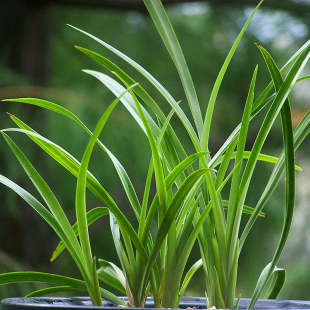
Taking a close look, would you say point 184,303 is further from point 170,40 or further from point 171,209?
point 170,40

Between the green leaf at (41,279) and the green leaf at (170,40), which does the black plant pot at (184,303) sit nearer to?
the green leaf at (41,279)

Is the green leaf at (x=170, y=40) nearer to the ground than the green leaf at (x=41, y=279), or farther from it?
farther from it

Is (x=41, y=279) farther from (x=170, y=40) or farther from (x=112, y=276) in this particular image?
(x=170, y=40)

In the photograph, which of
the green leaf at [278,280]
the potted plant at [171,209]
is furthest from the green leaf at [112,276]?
the green leaf at [278,280]

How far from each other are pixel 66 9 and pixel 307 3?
0.73 meters

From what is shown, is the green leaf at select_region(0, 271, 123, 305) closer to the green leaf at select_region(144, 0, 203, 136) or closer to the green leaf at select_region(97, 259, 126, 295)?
the green leaf at select_region(97, 259, 126, 295)

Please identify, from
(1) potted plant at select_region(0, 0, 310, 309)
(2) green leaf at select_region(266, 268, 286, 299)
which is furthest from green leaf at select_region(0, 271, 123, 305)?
(2) green leaf at select_region(266, 268, 286, 299)

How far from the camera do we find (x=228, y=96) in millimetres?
1064

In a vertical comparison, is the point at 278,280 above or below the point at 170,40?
below

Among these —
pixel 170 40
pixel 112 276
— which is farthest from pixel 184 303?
pixel 170 40

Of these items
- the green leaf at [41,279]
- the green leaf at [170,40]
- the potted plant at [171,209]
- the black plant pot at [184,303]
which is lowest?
the black plant pot at [184,303]

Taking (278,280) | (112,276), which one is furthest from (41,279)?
(278,280)

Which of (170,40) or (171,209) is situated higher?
(170,40)

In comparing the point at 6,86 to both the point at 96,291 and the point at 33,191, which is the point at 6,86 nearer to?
the point at 33,191
